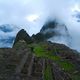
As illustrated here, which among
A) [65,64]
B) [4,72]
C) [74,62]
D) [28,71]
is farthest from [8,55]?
[74,62]

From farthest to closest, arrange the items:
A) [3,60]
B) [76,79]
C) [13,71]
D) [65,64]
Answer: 1. [65,64]
2. [76,79]
3. [3,60]
4. [13,71]

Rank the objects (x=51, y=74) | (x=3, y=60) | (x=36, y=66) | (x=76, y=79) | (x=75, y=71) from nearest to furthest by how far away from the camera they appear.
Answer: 1. (x=3, y=60)
2. (x=36, y=66)
3. (x=51, y=74)
4. (x=76, y=79)
5. (x=75, y=71)

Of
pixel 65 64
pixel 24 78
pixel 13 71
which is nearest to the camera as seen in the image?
pixel 24 78

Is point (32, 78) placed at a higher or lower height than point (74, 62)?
lower

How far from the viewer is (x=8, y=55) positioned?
335ft

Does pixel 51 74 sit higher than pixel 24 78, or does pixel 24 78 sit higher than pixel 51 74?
pixel 51 74

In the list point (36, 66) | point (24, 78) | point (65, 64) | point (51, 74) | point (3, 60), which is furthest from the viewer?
point (65, 64)

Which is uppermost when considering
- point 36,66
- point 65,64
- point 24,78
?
point 65,64

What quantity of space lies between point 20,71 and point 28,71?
2.95 meters

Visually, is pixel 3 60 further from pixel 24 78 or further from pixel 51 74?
pixel 51 74

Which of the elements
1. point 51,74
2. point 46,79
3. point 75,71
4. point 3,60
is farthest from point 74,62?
point 3,60

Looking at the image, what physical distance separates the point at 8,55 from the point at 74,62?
7957 centimetres

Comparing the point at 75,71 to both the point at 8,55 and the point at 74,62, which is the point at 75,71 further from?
the point at 8,55

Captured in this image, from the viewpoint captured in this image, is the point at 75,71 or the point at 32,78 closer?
the point at 32,78
